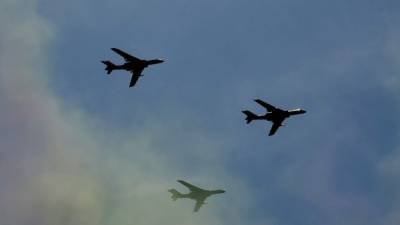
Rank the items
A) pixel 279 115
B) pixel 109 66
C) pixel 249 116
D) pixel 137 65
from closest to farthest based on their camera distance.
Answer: pixel 279 115, pixel 249 116, pixel 109 66, pixel 137 65

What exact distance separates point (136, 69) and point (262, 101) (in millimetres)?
40037

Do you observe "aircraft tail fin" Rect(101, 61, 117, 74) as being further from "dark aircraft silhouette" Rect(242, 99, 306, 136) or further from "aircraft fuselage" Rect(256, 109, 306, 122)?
"aircraft fuselage" Rect(256, 109, 306, 122)

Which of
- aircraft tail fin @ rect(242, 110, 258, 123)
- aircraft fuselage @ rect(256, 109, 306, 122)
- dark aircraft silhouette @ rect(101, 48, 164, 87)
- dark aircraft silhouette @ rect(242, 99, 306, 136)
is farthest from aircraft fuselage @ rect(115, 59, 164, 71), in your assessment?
aircraft fuselage @ rect(256, 109, 306, 122)

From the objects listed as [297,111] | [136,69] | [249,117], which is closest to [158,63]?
[136,69]

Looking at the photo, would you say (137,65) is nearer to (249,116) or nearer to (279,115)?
(249,116)

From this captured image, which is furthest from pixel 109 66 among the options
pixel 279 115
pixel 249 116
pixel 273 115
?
pixel 279 115

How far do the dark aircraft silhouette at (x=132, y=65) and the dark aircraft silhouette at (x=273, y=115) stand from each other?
106ft

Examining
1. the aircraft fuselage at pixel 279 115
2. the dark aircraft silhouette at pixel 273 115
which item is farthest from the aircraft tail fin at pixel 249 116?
the aircraft fuselage at pixel 279 115

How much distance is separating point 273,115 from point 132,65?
45683 millimetres

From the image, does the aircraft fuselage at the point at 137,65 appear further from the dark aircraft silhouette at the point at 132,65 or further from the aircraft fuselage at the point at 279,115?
the aircraft fuselage at the point at 279,115

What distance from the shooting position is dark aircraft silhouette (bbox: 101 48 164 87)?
598ft

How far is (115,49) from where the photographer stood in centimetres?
18138

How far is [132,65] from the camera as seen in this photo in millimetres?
184250

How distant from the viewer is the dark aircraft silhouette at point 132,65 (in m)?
182
